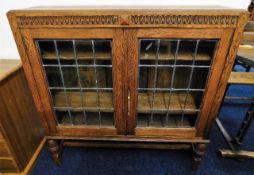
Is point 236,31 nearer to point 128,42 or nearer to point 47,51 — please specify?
point 128,42

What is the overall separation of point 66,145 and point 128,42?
111 cm

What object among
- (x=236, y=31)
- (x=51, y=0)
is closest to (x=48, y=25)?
(x=51, y=0)

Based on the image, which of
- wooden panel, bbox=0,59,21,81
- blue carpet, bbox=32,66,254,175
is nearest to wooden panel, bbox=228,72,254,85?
blue carpet, bbox=32,66,254,175

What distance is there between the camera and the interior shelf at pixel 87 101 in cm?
114

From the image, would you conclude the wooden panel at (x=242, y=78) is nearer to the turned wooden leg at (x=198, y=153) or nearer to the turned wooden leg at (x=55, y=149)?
the turned wooden leg at (x=198, y=153)

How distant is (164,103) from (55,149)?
825mm

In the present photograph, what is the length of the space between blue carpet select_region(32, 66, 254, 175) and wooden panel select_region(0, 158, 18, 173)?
0.16m

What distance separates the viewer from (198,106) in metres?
1.11

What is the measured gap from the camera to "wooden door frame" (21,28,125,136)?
85cm

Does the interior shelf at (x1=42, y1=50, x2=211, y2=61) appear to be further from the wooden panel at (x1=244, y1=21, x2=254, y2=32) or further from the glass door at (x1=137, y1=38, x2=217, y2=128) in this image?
the wooden panel at (x1=244, y1=21, x2=254, y2=32)

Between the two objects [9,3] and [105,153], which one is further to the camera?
[105,153]

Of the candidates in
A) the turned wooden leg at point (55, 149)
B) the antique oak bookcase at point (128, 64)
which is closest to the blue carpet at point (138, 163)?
the turned wooden leg at point (55, 149)

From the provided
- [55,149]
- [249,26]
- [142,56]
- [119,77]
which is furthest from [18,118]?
[249,26]

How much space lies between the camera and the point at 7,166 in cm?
124
